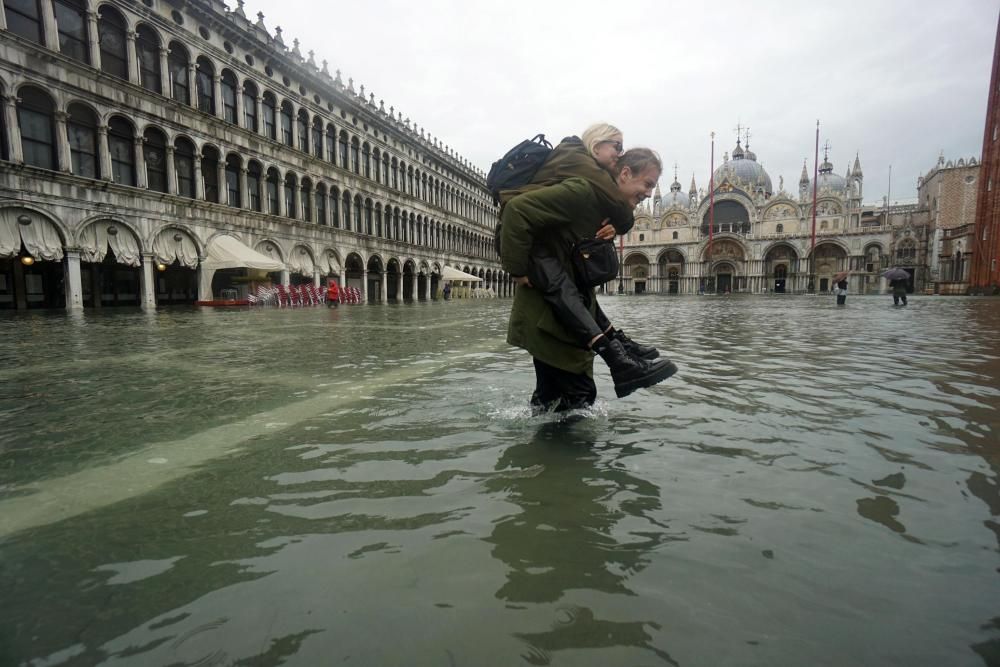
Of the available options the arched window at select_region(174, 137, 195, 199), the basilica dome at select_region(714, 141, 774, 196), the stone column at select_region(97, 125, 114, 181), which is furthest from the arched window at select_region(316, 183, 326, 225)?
the basilica dome at select_region(714, 141, 774, 196)

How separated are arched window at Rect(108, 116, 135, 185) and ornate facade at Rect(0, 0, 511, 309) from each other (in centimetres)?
4

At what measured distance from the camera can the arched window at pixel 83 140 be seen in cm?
1725

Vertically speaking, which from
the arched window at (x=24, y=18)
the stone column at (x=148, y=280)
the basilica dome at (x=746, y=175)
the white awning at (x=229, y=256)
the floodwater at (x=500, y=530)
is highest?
the basilica dome at (x=746, y=175)

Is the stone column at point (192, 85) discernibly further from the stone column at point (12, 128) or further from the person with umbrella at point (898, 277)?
the person with umbrella at point (898, 277)

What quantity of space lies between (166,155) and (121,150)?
162cm

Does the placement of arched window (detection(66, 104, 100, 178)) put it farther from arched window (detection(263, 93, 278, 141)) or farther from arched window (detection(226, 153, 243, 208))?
arched window (detection(263, 93, 278, 141))

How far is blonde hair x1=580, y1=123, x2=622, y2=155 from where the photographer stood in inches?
119

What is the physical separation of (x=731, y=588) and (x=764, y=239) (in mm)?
76073

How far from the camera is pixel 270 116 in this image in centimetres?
2628

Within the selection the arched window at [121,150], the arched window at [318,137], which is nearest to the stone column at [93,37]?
the arched window at [121,150]

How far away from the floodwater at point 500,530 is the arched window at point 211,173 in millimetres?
22116

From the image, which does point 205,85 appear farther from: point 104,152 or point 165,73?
point 104,152

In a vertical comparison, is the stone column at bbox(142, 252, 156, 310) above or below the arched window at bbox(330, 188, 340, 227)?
below

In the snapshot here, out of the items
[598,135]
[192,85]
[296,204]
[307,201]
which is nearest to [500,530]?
[598,135]
